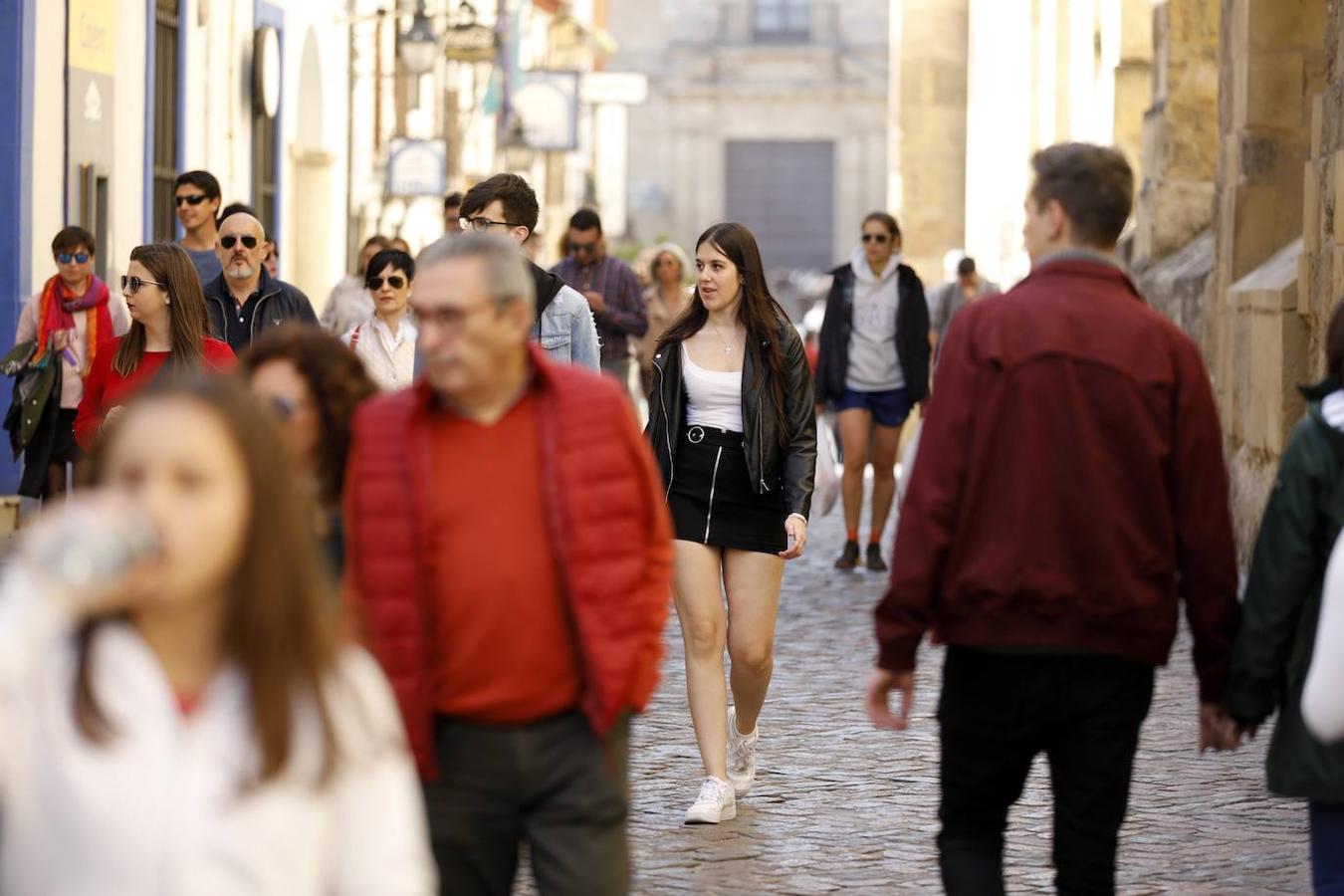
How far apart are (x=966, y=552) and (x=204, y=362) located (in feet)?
11.8

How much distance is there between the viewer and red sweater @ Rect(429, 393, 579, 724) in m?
3.92

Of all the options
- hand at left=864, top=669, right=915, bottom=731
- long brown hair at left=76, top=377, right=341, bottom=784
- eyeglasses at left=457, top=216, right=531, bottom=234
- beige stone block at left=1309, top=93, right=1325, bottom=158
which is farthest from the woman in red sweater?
beige stone block at left=1309, top=93, right=1325, bottom=158

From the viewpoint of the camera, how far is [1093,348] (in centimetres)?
461

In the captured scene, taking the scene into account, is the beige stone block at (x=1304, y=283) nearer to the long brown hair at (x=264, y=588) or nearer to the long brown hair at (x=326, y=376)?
the long brown hair at (x=326, y=376)

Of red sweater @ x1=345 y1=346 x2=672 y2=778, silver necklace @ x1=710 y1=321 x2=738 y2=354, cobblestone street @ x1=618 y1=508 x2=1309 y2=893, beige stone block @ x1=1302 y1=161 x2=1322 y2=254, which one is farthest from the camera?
beige stone block @ x1=1302 y1=161 x2=1322 y2=254

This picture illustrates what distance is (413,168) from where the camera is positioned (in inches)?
964

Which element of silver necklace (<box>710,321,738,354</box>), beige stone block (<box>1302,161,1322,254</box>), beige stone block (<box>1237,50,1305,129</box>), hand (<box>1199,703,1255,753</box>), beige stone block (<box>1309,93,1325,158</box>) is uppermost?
beige stone block (<box>1237,50,1305,129</box>)

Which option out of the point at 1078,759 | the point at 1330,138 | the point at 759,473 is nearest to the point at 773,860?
the point at 759,473

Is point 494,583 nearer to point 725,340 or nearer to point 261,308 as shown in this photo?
point 725,340

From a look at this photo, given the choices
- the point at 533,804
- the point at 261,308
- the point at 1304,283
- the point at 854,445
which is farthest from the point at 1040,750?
the point at 854,445

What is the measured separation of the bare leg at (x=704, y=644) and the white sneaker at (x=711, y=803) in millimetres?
30

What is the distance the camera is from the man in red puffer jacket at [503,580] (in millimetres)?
3916

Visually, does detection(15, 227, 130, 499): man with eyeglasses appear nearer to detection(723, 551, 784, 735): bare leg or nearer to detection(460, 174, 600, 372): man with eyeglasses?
detection(460, 174, 600, 372): man with eyeglasses

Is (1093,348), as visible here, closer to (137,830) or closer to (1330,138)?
(137,830)
